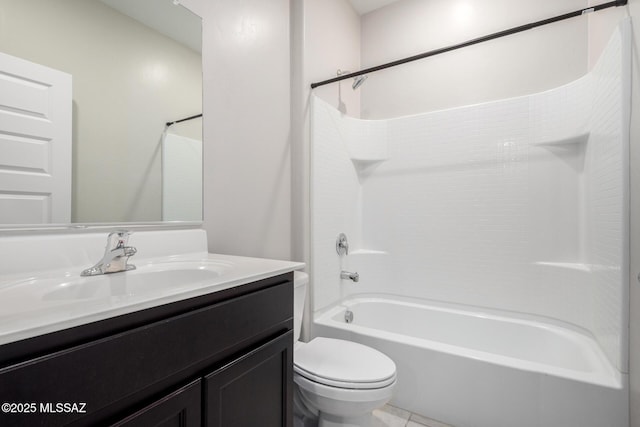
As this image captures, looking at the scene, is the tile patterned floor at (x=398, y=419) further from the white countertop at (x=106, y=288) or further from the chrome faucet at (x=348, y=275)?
the white countertop at (x=106, y=288)

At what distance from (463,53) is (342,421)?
2.45 metres

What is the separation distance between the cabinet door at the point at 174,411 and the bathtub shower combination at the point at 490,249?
1146 millimetres

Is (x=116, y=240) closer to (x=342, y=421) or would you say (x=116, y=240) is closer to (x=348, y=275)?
(x=342, y=421)

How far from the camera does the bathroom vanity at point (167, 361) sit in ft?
1.49

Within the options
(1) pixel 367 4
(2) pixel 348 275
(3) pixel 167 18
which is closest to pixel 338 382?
(2) pixel 348 275

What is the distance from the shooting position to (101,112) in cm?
103

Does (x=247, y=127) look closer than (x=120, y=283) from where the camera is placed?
No

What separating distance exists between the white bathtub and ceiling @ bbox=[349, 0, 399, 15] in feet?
7.91

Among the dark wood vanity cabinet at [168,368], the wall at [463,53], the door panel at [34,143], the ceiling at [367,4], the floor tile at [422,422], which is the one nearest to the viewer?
the dark wood vanity cabinet at [168,368]

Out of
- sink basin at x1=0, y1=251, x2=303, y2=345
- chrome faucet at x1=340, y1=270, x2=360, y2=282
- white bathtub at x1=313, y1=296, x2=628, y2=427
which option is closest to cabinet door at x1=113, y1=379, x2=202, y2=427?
sink basin at x1=0, y1=251, x2=303, y2=345

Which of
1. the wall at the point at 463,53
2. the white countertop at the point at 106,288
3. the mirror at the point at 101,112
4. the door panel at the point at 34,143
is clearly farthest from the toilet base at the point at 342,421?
the wall at the point at 463,53

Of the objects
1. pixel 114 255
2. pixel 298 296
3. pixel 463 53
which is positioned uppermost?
pixel 463 53

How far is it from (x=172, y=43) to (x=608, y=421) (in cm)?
234

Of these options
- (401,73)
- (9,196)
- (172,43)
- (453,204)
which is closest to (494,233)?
(453,204)
